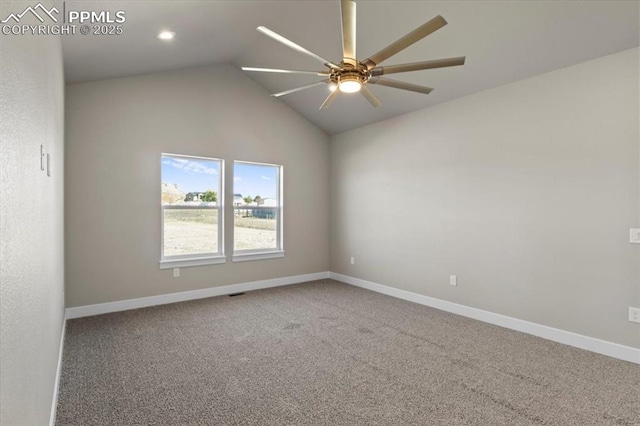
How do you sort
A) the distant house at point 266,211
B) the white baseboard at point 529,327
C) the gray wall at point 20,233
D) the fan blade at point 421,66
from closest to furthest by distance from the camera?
the gray wall at point 20,233
the fan blade at point 421,66
the white baseboard at point 529,327
the distant house at point 266,211

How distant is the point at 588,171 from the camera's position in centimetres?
333

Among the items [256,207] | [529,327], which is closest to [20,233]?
[529,327]

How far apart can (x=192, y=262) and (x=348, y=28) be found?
13.2ft

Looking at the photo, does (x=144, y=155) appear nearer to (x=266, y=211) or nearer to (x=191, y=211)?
(x=191, y=211)

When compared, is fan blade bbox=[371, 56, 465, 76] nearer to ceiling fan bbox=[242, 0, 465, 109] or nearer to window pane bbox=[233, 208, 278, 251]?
ceiling fan bbox=[242, 0, 465, 109]

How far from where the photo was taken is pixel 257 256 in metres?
5.66

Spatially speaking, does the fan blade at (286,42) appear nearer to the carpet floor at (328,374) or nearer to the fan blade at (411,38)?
the fan blade at (411,38)

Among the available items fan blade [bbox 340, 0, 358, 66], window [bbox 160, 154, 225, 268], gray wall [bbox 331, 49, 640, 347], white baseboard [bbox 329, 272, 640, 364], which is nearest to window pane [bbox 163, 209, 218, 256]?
window [bbox 160, 154, 225, 268]

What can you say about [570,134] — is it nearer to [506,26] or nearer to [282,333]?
[506,26]

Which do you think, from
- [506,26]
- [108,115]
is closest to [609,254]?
[506,26]

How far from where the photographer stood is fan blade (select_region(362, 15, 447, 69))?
1948 millimetres

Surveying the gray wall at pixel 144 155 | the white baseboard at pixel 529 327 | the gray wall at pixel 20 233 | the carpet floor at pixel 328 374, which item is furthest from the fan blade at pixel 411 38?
the gray wall at pixel 144 155

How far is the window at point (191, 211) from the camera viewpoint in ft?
16.2

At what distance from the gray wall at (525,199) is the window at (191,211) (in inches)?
101
